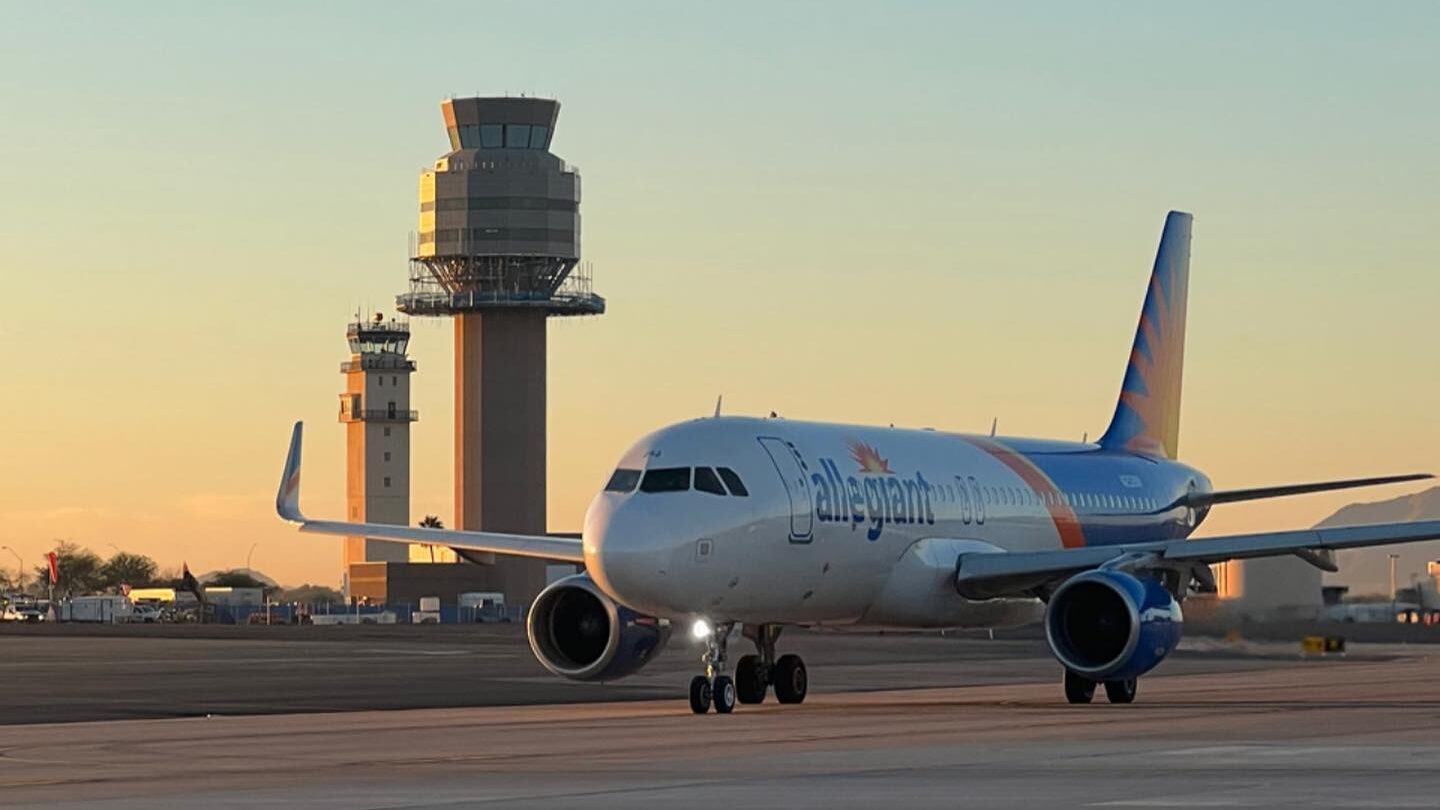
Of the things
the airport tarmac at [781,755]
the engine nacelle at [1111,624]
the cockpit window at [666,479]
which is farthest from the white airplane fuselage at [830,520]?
the engine nacelle at [1111,624]

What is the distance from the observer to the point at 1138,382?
155ft

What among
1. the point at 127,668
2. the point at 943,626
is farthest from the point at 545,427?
the point at 943,626

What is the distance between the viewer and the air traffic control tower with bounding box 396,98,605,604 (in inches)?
5586

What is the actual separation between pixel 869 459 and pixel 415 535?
723cm

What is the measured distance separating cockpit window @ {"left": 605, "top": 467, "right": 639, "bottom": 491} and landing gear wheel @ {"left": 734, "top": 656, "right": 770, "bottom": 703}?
176 inches

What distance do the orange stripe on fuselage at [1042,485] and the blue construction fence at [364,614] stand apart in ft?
297

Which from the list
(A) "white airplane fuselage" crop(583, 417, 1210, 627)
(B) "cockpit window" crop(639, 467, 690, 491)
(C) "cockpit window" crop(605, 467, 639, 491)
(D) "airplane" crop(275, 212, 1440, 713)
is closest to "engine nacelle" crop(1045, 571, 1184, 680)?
(D) "airplane" crop(275, 212, 1440, 713)

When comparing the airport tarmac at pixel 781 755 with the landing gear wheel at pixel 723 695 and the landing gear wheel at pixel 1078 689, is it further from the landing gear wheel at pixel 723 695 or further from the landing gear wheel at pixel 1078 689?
the landing gear wheel at pixel 1078 689

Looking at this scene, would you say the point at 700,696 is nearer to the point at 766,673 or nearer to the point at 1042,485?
the point at 766,673

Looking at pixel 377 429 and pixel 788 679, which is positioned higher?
pixel 377 429

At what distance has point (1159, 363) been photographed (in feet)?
158

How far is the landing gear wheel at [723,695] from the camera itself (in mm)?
31406

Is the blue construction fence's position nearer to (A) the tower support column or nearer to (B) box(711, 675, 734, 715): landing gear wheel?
(A) the tower support column

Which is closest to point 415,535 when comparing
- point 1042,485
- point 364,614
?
point 1042,485
